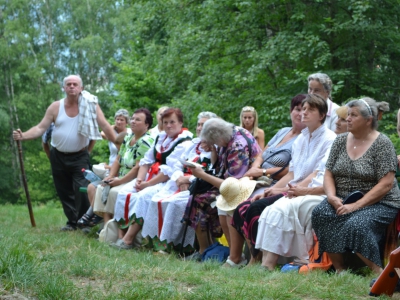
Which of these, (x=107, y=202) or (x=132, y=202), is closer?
(x=132, y=202)

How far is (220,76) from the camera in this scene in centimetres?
1681

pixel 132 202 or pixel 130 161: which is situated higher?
pixel 130 161

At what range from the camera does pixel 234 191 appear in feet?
24.1

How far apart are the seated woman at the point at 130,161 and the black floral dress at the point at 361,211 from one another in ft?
12.7

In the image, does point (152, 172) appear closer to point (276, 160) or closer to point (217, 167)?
point (217, 167)

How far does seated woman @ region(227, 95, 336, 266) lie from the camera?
6.92 meters

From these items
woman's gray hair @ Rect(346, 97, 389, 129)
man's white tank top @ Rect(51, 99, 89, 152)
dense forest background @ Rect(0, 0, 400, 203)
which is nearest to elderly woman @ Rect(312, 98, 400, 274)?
woman's gray hair @ Rect(346, 97, 389, 129)

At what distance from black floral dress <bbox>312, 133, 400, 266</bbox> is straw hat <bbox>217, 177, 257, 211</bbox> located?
115 centimetres

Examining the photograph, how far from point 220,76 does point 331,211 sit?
1087 centimetres

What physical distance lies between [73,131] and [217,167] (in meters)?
3.24

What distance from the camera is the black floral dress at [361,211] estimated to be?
5.90 meters

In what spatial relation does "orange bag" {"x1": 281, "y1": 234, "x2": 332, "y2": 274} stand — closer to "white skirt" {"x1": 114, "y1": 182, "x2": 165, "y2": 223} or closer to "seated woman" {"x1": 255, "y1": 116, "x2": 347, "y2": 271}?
"seated woman" {"x1": 255, "y1": 116, "x2": 347, "y2": 271}

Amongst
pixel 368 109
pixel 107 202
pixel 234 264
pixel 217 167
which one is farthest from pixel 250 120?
pixel 368 109

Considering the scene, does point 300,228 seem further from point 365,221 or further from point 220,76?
point 220,76
